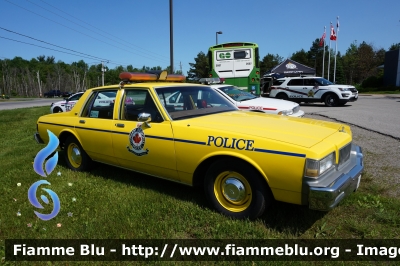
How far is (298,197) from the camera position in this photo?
295 cm

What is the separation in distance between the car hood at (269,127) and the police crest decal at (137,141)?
0.63 metres

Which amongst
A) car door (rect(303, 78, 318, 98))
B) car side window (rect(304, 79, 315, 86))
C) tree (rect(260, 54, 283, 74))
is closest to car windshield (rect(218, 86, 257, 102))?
car door (rect(303, 78, 318, 98))

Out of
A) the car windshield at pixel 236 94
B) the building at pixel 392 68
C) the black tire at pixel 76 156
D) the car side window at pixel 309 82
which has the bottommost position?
the black tire at pixel 76 156

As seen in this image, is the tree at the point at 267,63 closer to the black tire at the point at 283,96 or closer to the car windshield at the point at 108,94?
the black tire at the point at 283,96

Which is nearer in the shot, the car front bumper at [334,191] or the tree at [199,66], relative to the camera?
the car front bumper at [334,191]

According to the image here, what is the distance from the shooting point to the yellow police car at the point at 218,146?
2.94 metres

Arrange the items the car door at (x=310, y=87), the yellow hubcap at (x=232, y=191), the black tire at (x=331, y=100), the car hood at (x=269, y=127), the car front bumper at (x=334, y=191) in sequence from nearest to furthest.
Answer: the car front bumper at (x=334, y=191) → the car hood at (x=269, y=127) → the yellow hubcap at (x=232, y=191) → the black tire at (x=331, y=100) → the car door at (x=310, y=87)

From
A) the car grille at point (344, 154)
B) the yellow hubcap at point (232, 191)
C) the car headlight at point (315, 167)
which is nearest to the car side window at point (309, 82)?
the car grille at point (344, 154)

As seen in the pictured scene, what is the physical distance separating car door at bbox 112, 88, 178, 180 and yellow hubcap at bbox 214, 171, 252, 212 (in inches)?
24.9

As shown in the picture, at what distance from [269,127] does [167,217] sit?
5.17 ft

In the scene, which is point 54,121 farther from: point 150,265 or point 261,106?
point 261,106

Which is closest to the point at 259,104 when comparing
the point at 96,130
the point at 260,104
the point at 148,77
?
the point at 260,104

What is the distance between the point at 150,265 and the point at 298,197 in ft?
5.00

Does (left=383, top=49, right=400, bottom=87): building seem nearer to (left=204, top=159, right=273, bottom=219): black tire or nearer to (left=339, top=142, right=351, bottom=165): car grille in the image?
(left=339, top=142, right=351, bottom=165): car grille
